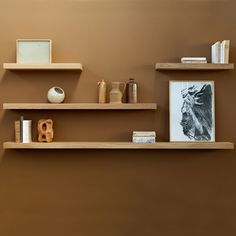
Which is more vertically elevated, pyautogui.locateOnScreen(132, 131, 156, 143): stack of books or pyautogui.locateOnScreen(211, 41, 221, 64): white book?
pyautogui.locateOnScreen(211, 41, 221, 64): white book

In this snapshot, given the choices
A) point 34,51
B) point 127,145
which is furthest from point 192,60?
point 34,51

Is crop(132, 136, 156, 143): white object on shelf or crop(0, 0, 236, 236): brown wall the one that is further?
crop(0, 0, 236, 236): brown wall

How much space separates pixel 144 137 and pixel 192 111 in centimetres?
43

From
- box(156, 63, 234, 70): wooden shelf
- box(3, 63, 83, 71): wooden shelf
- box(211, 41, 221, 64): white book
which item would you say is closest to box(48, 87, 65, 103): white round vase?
box(3, 63, 83, 71): wooden shelf

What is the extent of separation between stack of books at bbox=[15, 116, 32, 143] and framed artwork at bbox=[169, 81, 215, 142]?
3.59ft

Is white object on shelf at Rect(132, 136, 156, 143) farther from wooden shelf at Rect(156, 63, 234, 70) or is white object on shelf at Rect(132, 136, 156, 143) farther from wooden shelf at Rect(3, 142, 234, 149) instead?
wooden shelf at Rect(156, 63, 234, 70)

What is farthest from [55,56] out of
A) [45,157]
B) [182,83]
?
[182,83]

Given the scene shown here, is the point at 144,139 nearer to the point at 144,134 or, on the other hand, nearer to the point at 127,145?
the point at 144,134

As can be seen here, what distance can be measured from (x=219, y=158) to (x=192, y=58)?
31.9 inches

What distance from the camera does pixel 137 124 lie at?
3.10 metres

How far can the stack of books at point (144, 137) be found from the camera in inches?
117

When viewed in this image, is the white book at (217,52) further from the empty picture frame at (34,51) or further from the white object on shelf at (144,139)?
the empty picture frame at (34,51)

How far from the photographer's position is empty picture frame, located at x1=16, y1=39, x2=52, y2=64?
301cm

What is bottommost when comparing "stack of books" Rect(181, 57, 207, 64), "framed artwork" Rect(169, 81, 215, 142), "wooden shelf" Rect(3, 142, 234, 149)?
"wooden shelf" Rect(3, 142, 234, 149)
